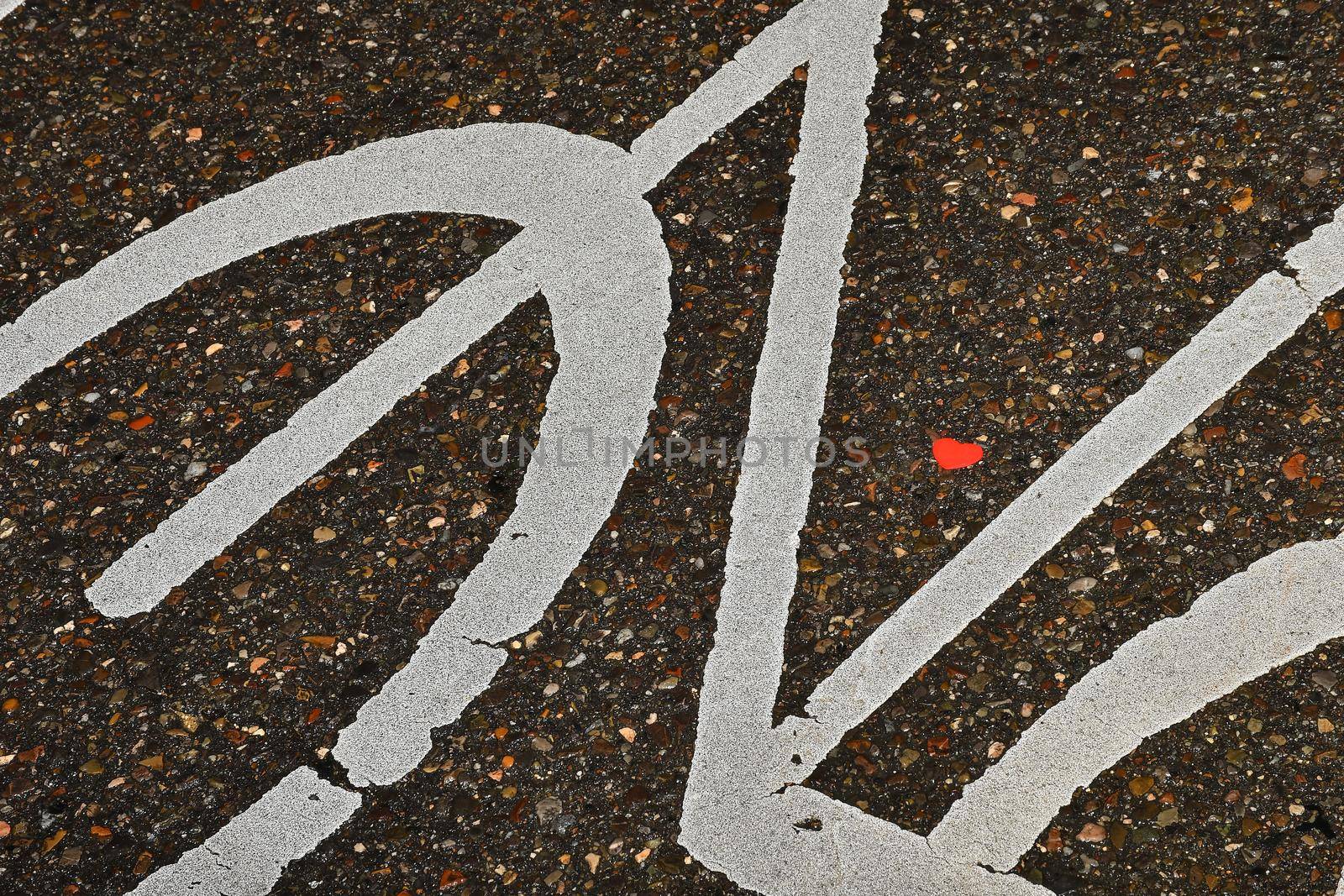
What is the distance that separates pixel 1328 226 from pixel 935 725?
1.73 metres

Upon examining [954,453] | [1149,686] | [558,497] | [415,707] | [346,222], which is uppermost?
[346,222]

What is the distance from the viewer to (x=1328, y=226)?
2.86 m

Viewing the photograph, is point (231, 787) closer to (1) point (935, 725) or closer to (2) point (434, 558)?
(2) point (434, 558)

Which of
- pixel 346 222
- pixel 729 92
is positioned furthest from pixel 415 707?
pixel 729 92

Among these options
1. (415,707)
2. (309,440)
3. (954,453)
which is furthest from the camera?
(309,440)

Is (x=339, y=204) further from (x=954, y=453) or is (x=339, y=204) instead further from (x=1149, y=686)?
(x=1149, y=686)

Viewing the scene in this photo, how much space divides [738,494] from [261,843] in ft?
4.64

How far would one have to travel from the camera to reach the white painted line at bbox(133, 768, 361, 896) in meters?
2.47

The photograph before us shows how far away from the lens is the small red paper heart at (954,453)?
2.75 m

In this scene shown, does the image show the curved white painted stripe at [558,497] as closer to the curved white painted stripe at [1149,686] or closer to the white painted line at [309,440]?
the white painted line at [309,440]

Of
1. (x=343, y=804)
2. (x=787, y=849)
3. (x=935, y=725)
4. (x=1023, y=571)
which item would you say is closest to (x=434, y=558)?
(x=343, y=804)

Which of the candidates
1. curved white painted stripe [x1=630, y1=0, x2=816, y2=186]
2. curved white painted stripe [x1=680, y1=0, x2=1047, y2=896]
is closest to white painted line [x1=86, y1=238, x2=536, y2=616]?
curved white painted stripe [x1=630, y1=0, x2=816, y2=186]

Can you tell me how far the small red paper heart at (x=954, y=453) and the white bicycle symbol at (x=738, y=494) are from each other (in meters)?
0.17

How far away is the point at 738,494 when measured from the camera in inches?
109
